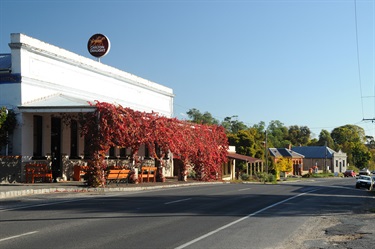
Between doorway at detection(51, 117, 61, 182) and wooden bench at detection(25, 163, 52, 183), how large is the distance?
1.40 m

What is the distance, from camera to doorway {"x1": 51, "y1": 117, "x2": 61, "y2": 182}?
28.5 metres

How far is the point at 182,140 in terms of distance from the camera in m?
35.6

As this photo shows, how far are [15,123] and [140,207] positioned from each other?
1186 centimetres

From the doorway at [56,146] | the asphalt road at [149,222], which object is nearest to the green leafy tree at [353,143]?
the doorway at [56,146]

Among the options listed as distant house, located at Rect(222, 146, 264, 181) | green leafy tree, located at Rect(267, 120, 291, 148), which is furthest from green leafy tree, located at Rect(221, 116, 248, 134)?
distant house, located at Rect(222, 146, 264, 181)

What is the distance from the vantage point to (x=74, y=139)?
3056cm

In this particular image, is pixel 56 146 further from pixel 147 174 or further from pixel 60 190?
pixel 60 190

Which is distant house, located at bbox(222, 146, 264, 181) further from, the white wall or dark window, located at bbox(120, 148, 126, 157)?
dark window, located at bbox(120, 148, 126, 157)

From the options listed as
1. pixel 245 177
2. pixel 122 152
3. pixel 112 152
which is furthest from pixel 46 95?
pixel 245 177

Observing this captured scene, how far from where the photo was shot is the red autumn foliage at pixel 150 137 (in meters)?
25.9

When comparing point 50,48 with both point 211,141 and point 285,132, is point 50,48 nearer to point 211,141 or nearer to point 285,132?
point 211,141

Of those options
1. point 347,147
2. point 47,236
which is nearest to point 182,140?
point 47,236

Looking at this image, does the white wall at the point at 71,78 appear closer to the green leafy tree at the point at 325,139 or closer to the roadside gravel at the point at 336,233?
the roadside gravel at the point at 336,233

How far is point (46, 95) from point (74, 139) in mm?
3682
